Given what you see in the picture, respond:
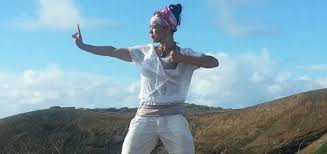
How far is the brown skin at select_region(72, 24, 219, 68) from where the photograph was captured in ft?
25.0

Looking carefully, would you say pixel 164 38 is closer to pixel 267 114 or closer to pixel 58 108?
pixel 267 114

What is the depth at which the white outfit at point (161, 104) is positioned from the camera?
764cm

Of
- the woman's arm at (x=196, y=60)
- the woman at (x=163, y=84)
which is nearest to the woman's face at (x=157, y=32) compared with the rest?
the woman at (x=163, y=84)

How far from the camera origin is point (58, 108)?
88.9ft

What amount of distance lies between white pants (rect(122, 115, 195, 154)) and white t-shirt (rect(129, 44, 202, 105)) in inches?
7.6

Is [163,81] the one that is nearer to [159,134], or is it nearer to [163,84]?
[163,84]

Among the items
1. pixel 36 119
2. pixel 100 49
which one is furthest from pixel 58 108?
pixel 100 49

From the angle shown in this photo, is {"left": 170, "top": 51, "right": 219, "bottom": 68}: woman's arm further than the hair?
No

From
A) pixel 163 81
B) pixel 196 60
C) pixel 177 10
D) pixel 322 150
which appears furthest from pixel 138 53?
pixel 322 150

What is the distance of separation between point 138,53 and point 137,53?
0.04 feet

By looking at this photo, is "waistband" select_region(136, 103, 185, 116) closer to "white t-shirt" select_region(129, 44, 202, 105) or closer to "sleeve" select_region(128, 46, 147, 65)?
"white t-shirt" select_region(129, 44, 202, 105)

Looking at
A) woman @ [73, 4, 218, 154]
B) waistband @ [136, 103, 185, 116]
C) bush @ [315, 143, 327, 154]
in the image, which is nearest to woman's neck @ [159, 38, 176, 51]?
woman @ [73, 4, 218, 154]

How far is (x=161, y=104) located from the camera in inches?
305

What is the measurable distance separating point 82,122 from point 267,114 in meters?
6.06
